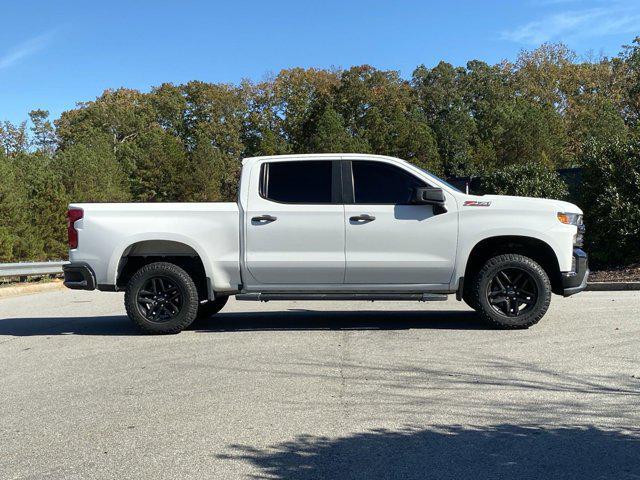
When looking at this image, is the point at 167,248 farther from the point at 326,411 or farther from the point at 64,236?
the point at 64,236

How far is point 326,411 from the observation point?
4867 mm

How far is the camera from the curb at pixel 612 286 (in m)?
13.0

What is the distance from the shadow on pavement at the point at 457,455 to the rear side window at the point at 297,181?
4147 mm

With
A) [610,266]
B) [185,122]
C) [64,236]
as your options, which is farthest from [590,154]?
[185,122]

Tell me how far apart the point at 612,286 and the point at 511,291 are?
641 centimetres

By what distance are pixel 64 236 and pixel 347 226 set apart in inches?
1282

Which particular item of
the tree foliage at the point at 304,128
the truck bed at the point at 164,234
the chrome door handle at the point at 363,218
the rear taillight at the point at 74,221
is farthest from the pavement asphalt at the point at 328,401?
the tree foliage at the point at 304,128

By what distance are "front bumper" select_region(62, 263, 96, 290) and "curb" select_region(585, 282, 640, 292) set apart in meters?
9.84

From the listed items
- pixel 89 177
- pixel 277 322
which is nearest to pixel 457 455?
pixel 277 322

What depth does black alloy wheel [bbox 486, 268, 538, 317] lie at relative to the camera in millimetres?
7879

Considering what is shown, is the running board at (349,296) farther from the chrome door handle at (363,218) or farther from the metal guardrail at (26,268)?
the metal guardrail at (26,268)

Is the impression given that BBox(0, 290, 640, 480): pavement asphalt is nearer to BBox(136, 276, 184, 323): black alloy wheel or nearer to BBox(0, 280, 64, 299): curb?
BBox(136, 276, 184, 323): black alloy wheel

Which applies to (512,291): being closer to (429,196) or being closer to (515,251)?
(515,251)

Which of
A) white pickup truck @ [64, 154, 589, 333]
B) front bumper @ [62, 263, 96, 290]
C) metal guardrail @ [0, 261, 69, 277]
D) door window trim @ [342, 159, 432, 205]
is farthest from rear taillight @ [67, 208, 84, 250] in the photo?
metal guardrail @ [0, 261, 69, 277]
